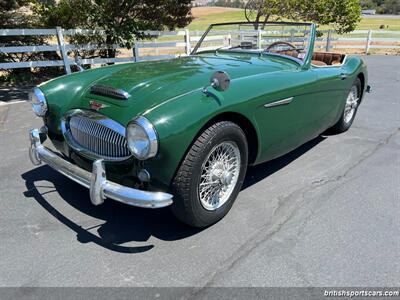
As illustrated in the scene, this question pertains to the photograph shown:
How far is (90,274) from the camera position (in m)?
2.39

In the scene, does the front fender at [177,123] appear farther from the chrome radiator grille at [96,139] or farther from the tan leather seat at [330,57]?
the tan leather seat at [330,57]

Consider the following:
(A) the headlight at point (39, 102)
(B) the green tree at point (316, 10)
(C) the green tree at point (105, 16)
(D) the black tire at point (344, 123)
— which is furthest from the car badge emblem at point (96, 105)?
(B) the green tree at point (316, 10)

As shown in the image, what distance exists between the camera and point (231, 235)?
9.23ft

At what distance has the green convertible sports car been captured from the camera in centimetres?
245

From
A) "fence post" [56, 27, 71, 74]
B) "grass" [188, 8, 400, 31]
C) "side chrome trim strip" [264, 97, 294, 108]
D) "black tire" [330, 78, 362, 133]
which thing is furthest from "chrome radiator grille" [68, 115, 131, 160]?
"grass" [188, 8, 400, 31]

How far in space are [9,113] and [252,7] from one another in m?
13.6

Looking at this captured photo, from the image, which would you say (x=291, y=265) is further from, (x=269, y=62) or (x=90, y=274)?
(x=269, y=62)

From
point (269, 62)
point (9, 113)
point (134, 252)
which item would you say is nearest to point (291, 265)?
point (134, 252)

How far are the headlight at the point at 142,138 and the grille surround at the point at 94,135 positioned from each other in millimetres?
169

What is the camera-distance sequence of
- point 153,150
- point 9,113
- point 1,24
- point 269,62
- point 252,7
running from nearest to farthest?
point 153,150
point 269,62
point 9,113
point 1,24
point 252,7

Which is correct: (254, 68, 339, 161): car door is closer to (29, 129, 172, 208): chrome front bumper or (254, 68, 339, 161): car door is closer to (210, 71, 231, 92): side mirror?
(210, 71, 231, 92): side mirror

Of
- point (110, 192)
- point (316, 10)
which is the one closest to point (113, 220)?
point (110, 192)

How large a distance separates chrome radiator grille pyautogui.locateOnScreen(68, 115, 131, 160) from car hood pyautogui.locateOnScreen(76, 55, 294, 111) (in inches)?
6.8

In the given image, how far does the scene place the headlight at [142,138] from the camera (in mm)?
2336
